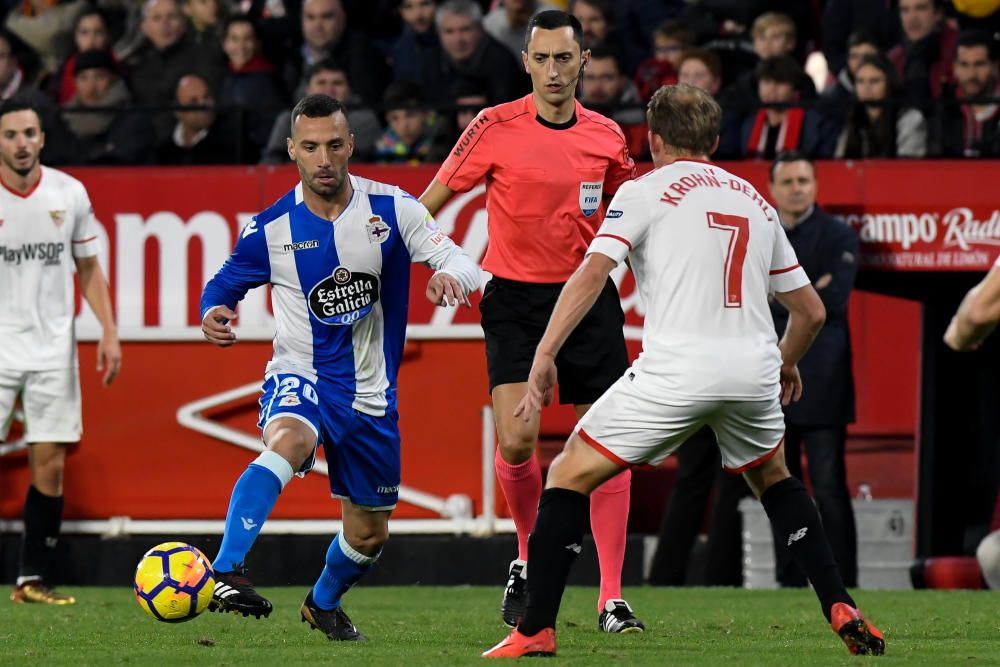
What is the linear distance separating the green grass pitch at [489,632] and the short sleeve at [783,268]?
126cm

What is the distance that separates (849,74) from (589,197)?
542 centimetres

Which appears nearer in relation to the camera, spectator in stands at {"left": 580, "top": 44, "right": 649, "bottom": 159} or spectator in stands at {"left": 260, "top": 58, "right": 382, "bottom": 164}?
spectator in stands at {"left": 580, "top": 44, "right": 649, "bottom": 159}

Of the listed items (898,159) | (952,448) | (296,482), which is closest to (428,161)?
(296,482)

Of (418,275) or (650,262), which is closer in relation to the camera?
(650,262)

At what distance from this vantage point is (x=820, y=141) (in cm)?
1197

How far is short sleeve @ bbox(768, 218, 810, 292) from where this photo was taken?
251 inches

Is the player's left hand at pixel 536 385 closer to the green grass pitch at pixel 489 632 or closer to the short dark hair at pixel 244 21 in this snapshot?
the green grass pitch at pixel 489 632

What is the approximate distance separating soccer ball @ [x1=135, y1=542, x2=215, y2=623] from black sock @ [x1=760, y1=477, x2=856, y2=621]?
1.92 metres

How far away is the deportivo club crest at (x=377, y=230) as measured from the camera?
7.17m

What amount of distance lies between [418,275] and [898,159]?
318cm

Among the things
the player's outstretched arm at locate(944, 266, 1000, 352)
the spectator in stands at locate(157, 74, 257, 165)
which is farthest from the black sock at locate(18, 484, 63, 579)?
the player's outstretched arm at locate(944, 266, 1000, 352)

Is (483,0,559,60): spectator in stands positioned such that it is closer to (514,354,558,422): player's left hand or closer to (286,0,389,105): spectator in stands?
(286,0,389,105): spectator in stands

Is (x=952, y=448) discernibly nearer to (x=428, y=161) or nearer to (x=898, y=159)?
(x=898, y=159)

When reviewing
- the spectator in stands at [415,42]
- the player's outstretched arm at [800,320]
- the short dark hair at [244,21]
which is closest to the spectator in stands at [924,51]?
the spectator in stands at [415,42]
